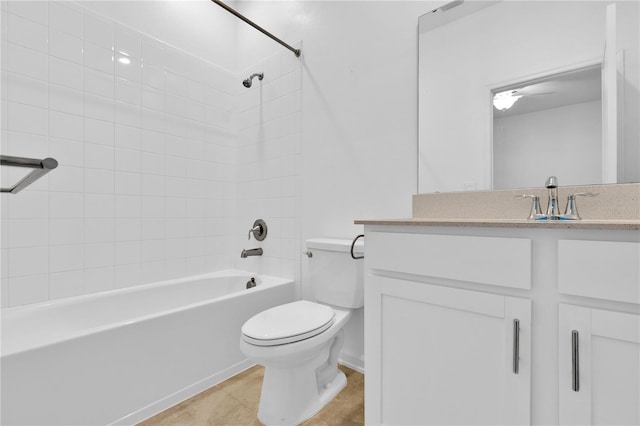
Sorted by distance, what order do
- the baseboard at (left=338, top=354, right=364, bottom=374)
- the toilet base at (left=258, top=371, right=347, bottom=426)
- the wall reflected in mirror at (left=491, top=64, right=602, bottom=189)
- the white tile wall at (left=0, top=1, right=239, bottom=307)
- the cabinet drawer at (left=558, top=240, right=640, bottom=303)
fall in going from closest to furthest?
the cabinet drawer at (left=558, top=240, right=640, bottom=303) < the wall reflected in mirror at (left=491, top=64, right=602, bottom=189) < the toilet base at (left=258, top=371, right=347, bottom=426) < the white tile wall at (left=0, top=1, right=239, bottom=307) < the baseboard at (left=338, top=354, right=364, bottom=374)

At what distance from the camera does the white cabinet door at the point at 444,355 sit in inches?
31.2

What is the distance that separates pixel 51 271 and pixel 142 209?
1.88 feet

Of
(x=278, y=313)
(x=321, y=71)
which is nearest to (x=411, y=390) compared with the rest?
(x=278, y=313)

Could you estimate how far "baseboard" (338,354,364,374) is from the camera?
1752 millimetres

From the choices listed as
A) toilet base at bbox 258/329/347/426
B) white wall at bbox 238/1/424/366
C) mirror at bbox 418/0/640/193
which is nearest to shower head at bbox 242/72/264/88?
white wall at bbox 238/1/424/366

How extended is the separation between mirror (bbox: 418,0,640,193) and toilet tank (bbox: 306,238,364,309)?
0.52 metres

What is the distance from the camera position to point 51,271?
Result: 1.63 metres

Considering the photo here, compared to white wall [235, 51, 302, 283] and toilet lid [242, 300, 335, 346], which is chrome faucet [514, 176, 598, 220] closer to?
toilet lid [242, 300, 335, 346]

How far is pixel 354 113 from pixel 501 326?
1.39 meters

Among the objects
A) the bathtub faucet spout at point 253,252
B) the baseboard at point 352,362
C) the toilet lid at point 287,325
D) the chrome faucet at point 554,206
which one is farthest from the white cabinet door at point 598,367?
the bathtub faucet spout at point 253,252

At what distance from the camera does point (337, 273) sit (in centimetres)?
163

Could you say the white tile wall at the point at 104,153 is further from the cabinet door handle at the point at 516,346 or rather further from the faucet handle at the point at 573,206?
the faucet handle at the point at 573,206

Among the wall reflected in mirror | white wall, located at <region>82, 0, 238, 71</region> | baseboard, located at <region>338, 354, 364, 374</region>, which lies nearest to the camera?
the wall reflected in mirror

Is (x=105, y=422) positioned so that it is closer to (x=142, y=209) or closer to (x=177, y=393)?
(x=177, y=393)
